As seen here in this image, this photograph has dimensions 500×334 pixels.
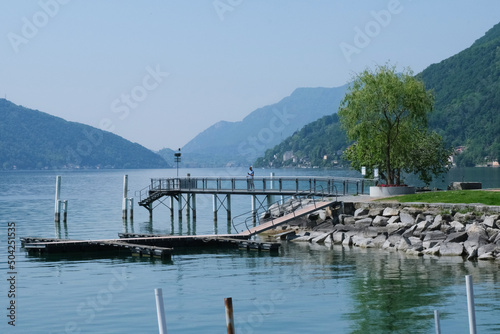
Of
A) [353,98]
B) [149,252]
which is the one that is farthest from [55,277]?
[353,98]

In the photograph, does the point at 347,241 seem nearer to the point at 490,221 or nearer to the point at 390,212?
the point at 390,212

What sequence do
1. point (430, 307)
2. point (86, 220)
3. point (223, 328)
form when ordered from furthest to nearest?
point (86, 220), point (430, 307), point (223, 328)

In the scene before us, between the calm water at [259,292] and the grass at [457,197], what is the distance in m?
6.14

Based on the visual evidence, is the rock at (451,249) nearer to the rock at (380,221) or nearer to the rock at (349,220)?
the rock at (380,221)

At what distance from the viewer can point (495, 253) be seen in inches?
1425

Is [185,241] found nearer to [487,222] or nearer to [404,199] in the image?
[404,199]

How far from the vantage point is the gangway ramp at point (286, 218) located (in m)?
45.8

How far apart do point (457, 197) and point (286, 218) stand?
33.6ft

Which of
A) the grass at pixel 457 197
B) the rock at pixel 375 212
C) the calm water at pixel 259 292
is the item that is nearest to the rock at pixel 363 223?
the rock at pixel 375 212

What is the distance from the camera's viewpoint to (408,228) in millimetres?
42281

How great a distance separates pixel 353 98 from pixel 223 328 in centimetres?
3209

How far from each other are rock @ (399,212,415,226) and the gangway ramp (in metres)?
5.32

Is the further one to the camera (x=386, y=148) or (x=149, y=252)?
(x=386, y=148)

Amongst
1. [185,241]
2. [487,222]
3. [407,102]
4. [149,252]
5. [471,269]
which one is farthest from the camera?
[407,102]
